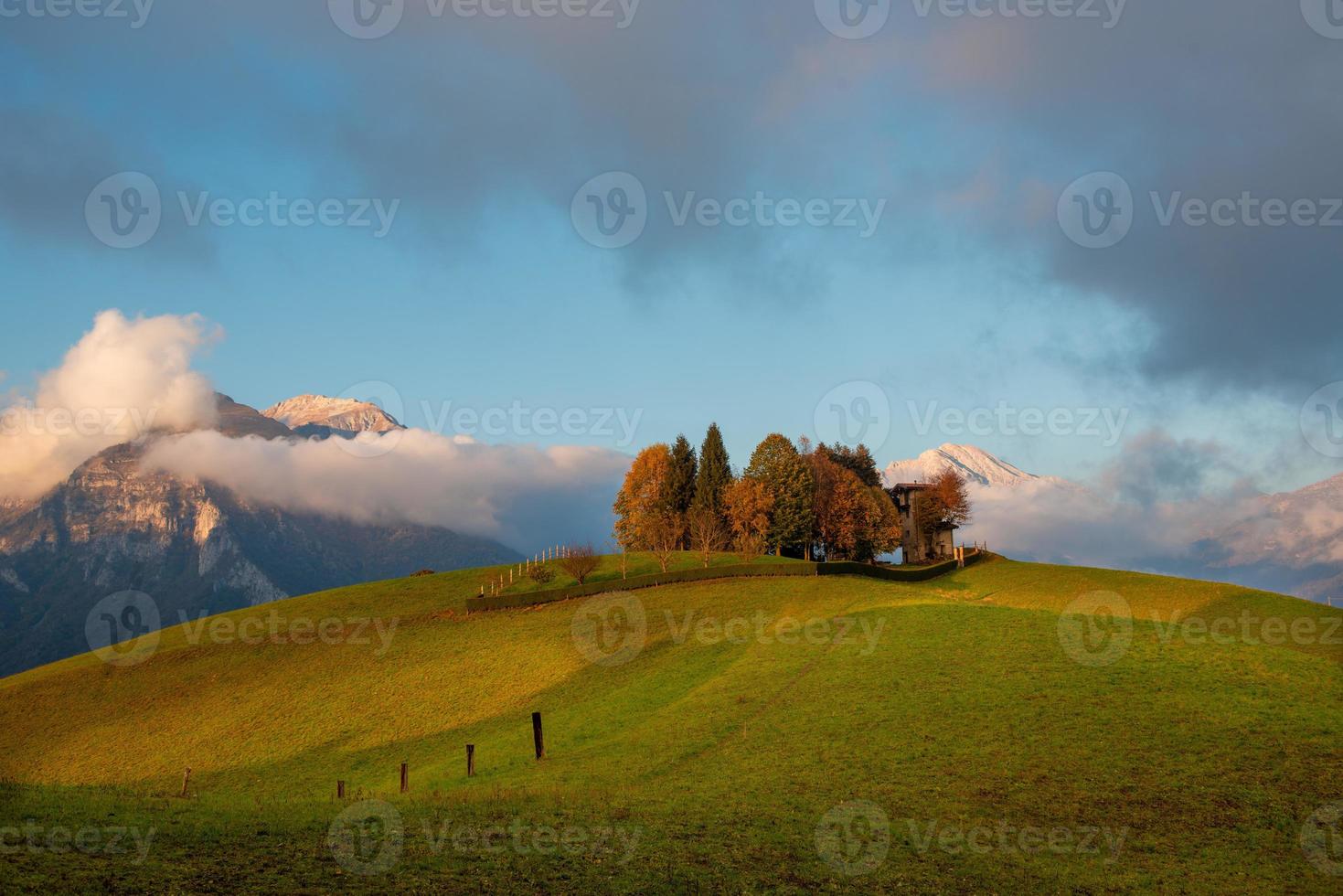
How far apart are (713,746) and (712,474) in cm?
8902

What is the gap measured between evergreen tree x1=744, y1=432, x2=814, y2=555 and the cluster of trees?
0.42ft

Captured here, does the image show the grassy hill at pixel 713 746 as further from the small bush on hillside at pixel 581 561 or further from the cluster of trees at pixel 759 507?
the cluster of trees at pixel 759 507

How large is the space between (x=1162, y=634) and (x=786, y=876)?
41.9m

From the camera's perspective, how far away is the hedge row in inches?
3054

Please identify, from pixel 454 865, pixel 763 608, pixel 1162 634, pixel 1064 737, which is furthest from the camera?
pixel 763 608

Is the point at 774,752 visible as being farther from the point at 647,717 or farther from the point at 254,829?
the point at 254,829

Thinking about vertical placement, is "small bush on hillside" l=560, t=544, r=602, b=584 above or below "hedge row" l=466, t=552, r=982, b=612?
above

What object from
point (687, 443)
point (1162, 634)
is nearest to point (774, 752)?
point (1162, 634)

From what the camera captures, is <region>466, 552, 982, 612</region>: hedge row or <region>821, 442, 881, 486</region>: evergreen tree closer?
<region>466, 552, 982, 612</region>: hedge row

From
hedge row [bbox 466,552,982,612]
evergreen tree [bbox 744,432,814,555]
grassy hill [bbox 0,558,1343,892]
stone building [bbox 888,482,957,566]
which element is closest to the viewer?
grassy hill [bbox 0,558,1343,892]

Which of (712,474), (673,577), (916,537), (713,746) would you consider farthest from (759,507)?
(713,746)

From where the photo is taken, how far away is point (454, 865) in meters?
20.0

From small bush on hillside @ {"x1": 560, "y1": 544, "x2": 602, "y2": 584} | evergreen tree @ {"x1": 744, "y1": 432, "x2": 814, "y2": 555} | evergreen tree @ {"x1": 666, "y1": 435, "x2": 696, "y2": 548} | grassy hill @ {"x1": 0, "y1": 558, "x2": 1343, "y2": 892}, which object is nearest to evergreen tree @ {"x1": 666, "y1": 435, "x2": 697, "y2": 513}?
evergreen tree @ {"x1": 666, "y1": 435, "x2": 696, "y2": 548}

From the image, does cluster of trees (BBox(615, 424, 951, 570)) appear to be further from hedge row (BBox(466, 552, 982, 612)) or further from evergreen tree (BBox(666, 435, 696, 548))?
hedge row (BBox(466, 552, 982, 612))
